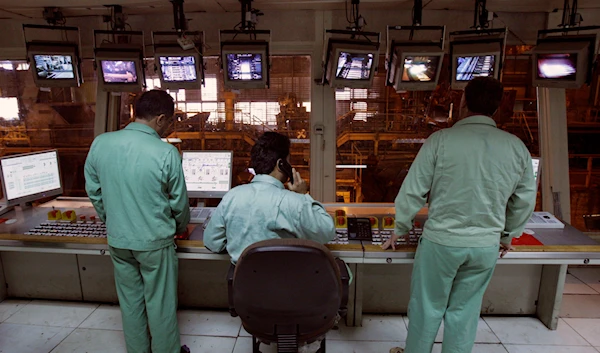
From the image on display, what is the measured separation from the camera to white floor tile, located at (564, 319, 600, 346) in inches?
101

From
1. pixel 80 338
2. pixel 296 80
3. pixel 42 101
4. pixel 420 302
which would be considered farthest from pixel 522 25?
pixel 42 101

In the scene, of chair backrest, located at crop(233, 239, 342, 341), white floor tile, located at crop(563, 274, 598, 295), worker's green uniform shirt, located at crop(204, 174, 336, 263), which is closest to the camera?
chair backrest, located at crop(233, 239, 342, 341)

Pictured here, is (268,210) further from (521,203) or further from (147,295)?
(521,203)

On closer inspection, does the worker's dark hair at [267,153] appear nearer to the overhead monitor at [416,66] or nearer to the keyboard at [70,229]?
the keyboard at [70,229]

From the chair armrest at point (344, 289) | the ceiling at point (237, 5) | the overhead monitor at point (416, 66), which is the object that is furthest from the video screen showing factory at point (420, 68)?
the chair armrest at point (344, 289)

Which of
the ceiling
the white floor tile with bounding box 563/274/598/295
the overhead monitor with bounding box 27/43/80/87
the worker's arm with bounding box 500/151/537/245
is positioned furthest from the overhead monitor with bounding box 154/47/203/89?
the white floor tile with bounding box 563/274/598/295

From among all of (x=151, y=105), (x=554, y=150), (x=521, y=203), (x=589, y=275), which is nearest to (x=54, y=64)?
(x=151, y=105)

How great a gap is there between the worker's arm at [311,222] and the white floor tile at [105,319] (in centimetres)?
184

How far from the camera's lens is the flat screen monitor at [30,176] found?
106 inches

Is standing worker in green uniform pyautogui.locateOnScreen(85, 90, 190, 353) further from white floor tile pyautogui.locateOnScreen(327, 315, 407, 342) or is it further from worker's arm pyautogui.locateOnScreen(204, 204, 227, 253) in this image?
white floor tile pyautogui.locateOnScreen(327, 315, 407, 342)

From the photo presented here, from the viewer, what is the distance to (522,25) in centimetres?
354

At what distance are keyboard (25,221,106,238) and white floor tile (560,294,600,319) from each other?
3.45 meters

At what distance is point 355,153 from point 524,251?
5.06 meters

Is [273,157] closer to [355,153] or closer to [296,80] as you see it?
[296,80]
